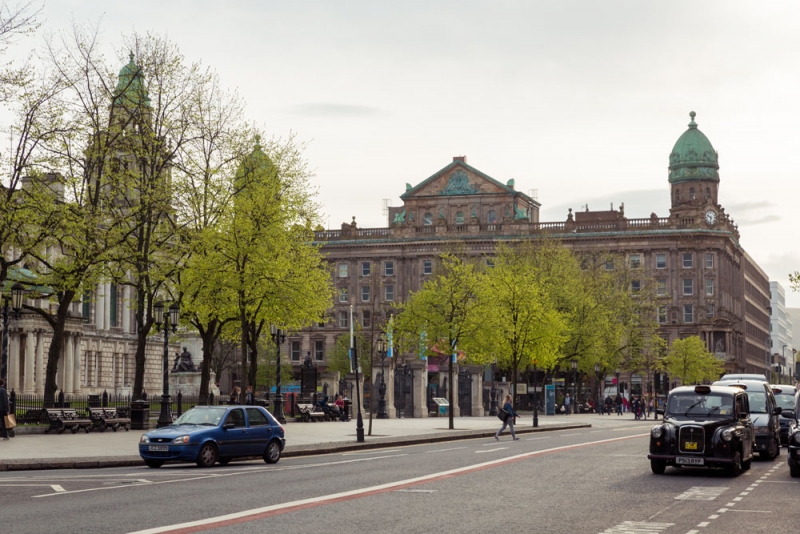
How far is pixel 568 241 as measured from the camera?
13925 cm

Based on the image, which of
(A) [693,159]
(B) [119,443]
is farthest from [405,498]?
(A) [693,159]

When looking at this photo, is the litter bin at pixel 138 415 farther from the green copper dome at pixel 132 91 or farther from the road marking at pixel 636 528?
the road marking at pixel 636 528

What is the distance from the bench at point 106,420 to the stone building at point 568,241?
298ft

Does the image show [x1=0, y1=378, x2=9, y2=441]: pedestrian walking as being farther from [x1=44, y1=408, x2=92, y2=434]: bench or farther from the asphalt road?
the asphalt road

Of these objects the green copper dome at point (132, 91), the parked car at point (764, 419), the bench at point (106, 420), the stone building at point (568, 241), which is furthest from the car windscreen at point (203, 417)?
the stone building at point (568, 241)

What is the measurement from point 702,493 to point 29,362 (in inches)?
2778

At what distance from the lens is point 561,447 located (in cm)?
3553

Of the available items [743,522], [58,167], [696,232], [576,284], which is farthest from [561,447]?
[696,232]

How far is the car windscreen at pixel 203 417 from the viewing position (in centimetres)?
2711

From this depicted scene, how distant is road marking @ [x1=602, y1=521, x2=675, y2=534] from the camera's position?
15.0m

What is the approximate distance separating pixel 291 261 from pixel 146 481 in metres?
27.4

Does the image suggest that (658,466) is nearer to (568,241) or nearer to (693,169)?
(568,241)

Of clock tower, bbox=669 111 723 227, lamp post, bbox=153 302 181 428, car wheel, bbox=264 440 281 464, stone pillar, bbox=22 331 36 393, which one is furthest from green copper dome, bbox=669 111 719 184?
car wheel, bbox=264 440 281 464

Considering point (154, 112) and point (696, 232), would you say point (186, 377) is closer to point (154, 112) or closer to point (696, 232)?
point (154, 112)
